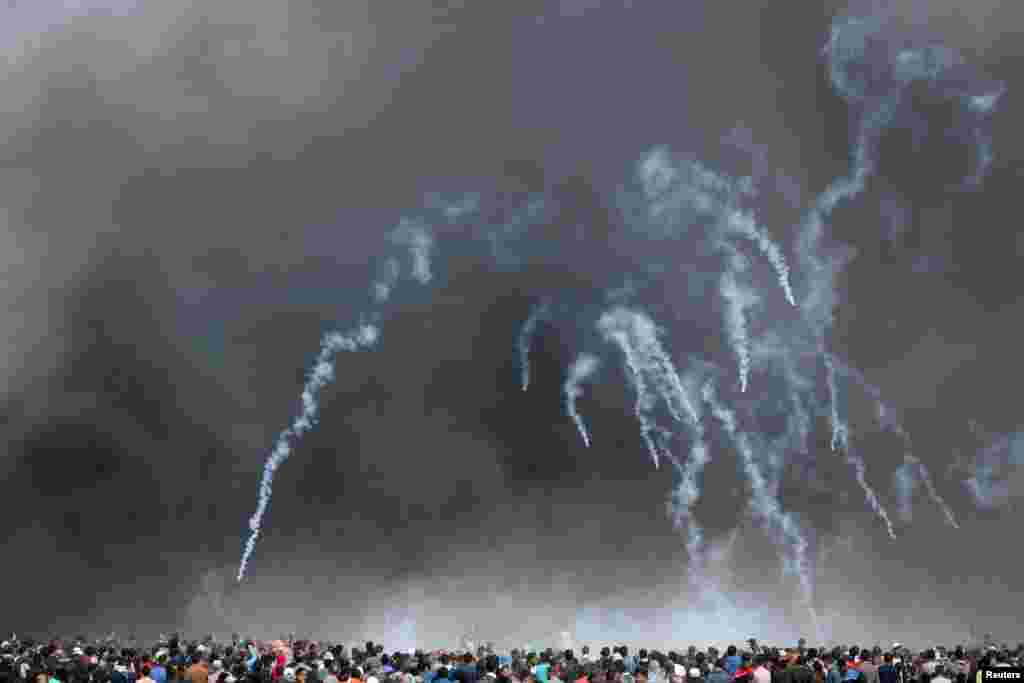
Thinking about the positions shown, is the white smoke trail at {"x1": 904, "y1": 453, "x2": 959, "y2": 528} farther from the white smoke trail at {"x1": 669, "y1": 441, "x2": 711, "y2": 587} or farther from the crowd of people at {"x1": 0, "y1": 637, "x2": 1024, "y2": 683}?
the crowd of people at {"x1": 0, "y1": 637, "x2": 1024, "y2": 683}

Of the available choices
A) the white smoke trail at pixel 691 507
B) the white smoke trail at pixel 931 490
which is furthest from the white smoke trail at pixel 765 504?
the white smoke trail at pixel 931 490

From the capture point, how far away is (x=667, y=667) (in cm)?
2945

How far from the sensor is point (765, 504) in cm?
6688

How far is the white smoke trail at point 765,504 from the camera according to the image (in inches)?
2596

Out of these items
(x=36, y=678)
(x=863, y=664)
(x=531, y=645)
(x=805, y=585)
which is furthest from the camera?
(x=805, y=585)

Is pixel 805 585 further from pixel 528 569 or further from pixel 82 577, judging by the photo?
pixel 82 577

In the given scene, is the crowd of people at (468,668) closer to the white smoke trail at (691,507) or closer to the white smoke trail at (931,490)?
the white smoke trail at (691,507)

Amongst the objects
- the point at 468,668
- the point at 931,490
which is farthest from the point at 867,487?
the point at 468,668

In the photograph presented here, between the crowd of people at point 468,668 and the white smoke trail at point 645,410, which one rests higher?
the white smoke trail at point 645,410

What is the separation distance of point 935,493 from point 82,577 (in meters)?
50.2

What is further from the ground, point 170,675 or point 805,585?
point 805,585

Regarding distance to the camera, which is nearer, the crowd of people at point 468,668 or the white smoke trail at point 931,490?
the crowd of people at point 468,668

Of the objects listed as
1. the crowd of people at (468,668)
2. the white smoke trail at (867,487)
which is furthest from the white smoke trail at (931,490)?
the crowd of people at (468,668)

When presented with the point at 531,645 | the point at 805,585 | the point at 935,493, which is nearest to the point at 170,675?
the point at 531,645
